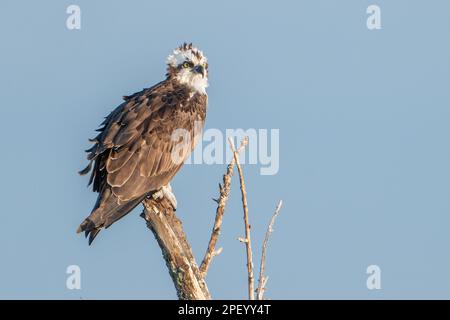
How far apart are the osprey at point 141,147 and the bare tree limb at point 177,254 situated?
71 centimetres

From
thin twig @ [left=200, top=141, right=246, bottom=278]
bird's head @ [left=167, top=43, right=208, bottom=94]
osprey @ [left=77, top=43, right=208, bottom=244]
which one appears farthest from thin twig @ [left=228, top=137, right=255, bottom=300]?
bird's head @ [left=167, top=43, right=208, bottom=94]

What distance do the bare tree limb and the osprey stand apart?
0.71m

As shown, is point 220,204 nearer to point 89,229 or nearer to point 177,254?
point 177,254

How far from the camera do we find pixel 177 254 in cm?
1070

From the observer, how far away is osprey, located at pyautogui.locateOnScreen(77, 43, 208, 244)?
12.3 meters

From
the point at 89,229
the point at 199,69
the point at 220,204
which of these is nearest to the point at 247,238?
the point at 220,204

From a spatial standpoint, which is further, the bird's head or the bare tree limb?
the bird's head

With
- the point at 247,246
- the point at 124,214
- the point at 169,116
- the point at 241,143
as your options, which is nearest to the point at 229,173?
the point at 241,143

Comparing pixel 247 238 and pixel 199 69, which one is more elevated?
pixel 199 69

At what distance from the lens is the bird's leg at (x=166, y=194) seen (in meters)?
12.3

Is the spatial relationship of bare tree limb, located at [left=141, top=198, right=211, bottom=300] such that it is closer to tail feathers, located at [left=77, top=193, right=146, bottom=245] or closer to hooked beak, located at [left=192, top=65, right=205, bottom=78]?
tail feathers, located at [left=77, top=193, right=146, bottom=245]

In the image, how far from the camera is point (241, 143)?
10227mm

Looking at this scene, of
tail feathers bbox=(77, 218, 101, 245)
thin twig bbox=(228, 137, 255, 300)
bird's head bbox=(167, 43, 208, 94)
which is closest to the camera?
thin twig bbox=(228, 137, 255, 300)

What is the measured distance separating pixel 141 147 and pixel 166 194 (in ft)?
2.84
